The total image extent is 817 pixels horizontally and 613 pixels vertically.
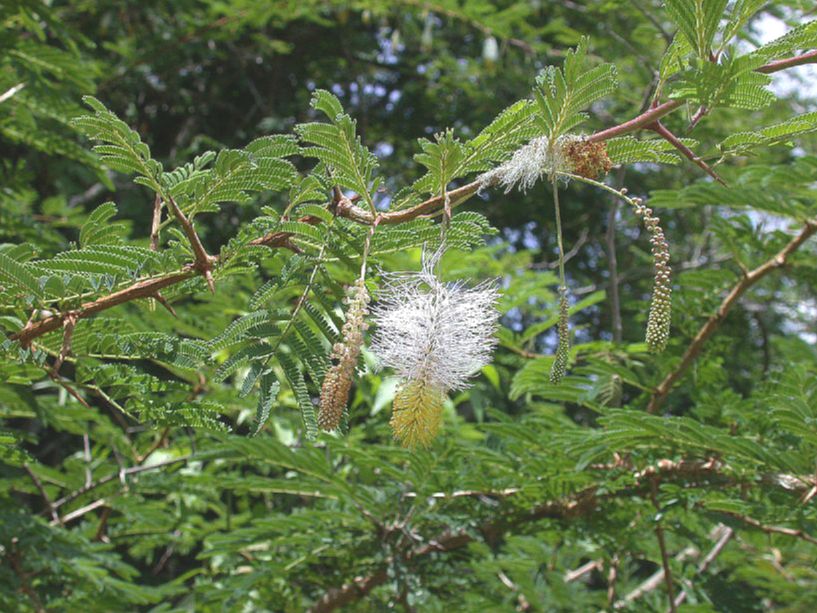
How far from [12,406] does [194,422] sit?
4.26 feet

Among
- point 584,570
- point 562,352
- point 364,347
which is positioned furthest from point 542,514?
point 562,352

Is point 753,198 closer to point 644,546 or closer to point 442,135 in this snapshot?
point 644,546

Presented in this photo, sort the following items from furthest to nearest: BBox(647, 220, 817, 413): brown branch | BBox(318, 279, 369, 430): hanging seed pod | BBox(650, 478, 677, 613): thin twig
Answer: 1. BBox(647, 220, 817, 413): brown branch
2. BBox(650, 478, 677, 613): thin twig
3. BBox(318, 279, 369, 430): hanging seed pod

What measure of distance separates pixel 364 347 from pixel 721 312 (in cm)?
108

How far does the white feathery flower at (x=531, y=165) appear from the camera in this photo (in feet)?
4.51

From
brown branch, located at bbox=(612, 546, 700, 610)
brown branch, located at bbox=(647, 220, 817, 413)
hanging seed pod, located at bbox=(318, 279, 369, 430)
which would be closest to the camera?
hanging seed pod, located at bbox=(318, 279, 369, 430)

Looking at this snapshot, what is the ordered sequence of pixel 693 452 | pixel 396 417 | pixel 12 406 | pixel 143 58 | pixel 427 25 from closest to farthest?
pixel 396 417 → pixel 693 452 → pixel 12 406 → pixel 143 58 → pixel 427 25

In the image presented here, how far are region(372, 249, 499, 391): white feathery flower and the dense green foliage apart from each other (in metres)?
0.06

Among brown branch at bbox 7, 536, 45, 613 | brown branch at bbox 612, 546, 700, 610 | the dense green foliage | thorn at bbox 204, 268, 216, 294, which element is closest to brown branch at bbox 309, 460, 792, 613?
the dense green foliage

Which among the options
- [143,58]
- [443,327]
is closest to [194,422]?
[443,327]

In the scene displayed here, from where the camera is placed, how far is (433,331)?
4.20 feet

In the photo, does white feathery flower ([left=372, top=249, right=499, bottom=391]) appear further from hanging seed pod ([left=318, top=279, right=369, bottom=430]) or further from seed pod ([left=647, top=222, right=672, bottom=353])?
seed pod ([left=647, top=222, right=672, bottom=353])

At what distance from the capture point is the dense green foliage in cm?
142

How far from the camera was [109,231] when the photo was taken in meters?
1.73
